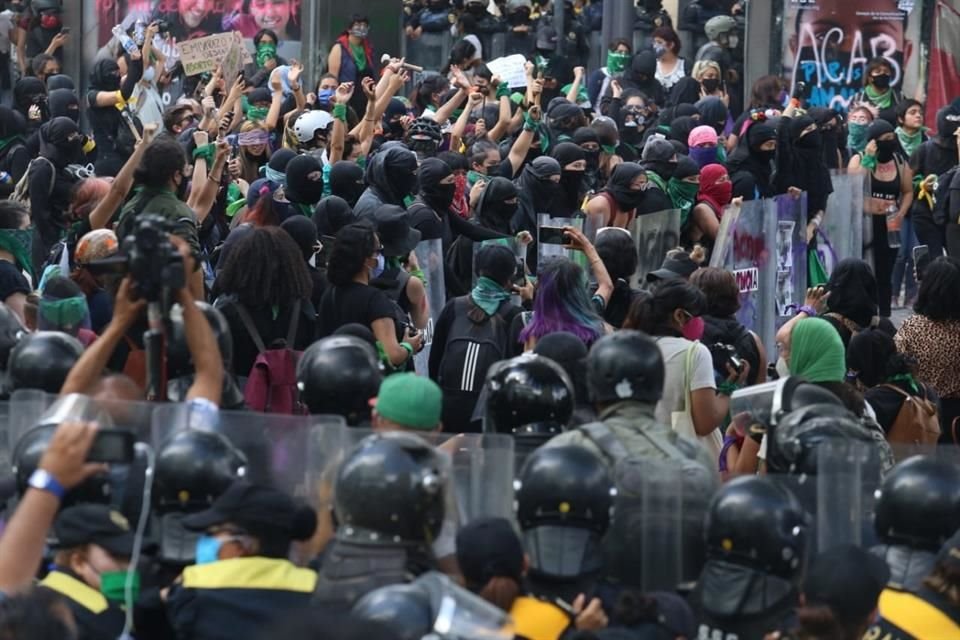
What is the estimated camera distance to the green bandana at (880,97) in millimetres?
18969

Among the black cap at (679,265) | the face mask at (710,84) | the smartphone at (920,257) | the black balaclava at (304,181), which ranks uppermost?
the face mask at (710,84)

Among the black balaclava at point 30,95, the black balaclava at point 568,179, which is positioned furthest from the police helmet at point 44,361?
the black balaclava at point 30,95

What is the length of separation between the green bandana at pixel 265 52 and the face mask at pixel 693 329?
1138 centimetres

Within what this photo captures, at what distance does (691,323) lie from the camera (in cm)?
899

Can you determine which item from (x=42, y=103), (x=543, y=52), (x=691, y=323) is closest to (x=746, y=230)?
(x=691, y=323)

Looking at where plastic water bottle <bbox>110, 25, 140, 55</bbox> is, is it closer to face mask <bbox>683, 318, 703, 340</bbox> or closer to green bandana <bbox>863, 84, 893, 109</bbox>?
green bandana <bbox>863, 84, 893, 109</bbox>

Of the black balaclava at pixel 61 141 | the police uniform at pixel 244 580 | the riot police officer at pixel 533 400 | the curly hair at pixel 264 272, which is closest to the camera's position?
the police uniform at pixel 244 580

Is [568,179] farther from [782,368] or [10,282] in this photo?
[10,282]

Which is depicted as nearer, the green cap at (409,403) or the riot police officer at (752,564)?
the riot police officer at (752,564)

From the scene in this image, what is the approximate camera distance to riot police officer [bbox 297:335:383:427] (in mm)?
7012

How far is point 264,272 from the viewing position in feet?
28.1

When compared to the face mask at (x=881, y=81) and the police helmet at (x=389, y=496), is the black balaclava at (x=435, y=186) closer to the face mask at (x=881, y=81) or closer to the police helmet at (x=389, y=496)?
the police helmet at (x=389, y=496)

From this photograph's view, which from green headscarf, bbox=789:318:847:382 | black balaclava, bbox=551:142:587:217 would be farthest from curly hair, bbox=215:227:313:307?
black balaclava, bbox=551:142:587:217

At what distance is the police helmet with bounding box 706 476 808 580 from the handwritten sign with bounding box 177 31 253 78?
1138cm
